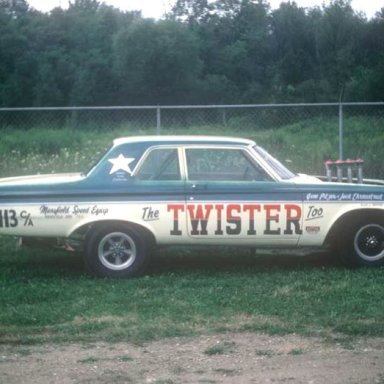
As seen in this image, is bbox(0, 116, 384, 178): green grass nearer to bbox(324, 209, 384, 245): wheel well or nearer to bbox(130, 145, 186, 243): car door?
bbox(324, 209, 384, 245): wheel well

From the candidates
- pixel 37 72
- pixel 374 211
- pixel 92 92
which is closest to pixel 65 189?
pixel 374 211

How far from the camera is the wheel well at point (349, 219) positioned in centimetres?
965

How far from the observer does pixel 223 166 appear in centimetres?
973

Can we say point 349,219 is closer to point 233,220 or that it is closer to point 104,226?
point 233,220

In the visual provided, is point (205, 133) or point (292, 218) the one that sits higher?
point (205, 133)

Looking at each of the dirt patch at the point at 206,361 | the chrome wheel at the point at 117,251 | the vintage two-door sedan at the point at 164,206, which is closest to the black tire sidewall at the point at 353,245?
the vintage two-door sedan at the point at 164,206

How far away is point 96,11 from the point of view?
162ft

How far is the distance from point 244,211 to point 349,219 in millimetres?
1195

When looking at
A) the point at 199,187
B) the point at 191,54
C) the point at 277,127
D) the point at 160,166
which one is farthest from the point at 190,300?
the point at 191,54

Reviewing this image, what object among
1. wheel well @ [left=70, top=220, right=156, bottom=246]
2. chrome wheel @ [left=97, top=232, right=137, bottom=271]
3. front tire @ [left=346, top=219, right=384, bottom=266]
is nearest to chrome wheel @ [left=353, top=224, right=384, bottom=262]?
front tire @ [left=346, top=219, right=384, bottom=266]

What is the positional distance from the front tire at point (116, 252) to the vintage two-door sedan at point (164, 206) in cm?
1

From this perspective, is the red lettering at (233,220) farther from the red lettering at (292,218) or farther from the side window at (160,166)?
the side window at (160,166)

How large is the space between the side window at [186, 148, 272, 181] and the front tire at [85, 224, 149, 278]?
94cm

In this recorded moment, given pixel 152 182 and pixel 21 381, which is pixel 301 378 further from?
pixel 152 182
